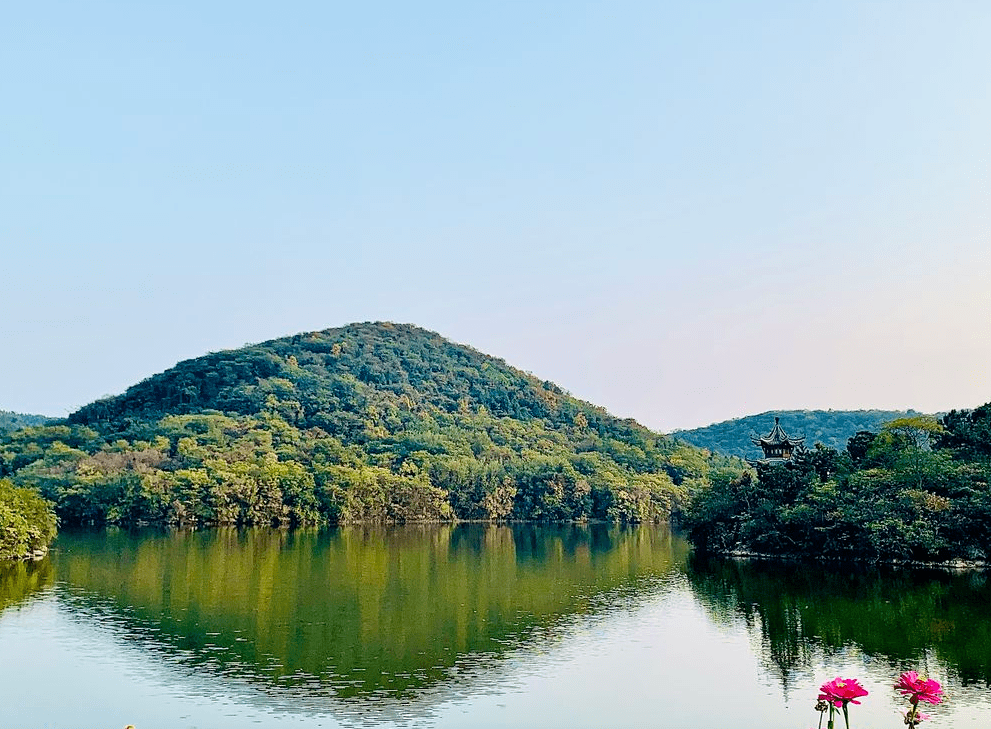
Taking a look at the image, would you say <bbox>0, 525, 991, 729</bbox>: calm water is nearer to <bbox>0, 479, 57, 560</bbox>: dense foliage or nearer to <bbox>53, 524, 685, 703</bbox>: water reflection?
<bbox>53, 524, 685, 703</bbox>: water reflection

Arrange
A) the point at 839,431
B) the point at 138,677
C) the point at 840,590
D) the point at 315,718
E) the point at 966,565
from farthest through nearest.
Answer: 1. the point at 839,431
2. the point at 966,565
3. the point at 840,590
4. the point at 138,677
5. the point at 315,718

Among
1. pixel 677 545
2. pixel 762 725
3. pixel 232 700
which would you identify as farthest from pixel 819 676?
pixel 677 545

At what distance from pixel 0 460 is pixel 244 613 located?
72070mm

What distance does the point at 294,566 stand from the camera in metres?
50.8

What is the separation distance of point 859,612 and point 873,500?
13433 mm

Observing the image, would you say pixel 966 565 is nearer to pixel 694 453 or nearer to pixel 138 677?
pixel 138 677

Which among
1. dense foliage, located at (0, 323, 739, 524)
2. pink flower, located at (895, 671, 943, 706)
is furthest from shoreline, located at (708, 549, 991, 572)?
dense foliage, located at (0, 323, 739, 524)

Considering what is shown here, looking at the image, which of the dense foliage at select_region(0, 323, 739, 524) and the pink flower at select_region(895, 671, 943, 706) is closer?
the pink flower at select_region(895, 671, 943, 706)

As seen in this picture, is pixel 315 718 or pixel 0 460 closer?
pixel 315 718

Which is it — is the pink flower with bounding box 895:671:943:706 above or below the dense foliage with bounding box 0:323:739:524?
below

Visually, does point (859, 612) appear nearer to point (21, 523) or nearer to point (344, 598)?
point (344, 598)

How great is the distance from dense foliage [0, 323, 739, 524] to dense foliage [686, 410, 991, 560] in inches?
1602

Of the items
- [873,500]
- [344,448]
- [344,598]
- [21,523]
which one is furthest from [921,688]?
[344,448]

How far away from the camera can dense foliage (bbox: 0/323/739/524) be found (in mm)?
84062
